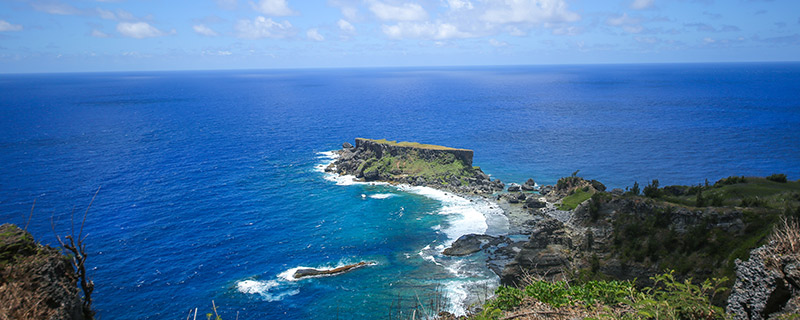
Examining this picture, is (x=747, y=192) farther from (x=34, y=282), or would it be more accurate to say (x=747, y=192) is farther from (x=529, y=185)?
(x=34, y=282)

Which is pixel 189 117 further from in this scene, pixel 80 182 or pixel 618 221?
pixel 618 221

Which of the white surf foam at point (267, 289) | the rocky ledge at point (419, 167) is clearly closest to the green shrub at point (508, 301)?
the white surf foam at point (267, 289)

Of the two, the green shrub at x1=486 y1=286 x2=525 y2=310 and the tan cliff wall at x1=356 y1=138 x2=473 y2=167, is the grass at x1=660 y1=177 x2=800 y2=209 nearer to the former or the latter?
the green shrub at x1=486 y1=286 x2=525 y2=310

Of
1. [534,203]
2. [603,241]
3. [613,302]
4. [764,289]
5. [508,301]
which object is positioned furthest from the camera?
[534,203]

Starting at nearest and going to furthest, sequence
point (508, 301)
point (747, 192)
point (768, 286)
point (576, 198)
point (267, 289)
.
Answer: point (768, 286), point (508, 301), point (267, 289), point (747, 192), point (576, 198)

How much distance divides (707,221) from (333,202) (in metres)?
56.5

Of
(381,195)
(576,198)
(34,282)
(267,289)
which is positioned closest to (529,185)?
(576,198)

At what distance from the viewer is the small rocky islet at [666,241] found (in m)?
15.9

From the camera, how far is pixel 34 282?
1202 cm

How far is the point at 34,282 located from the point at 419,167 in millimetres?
83243

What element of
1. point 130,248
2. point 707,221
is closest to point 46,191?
point 130,248

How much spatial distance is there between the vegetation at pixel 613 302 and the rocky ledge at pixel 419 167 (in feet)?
212

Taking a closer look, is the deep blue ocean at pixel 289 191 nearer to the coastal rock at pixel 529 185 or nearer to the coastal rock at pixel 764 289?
the coastal rock at pixel 529 185

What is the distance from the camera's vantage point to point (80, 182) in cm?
8488
